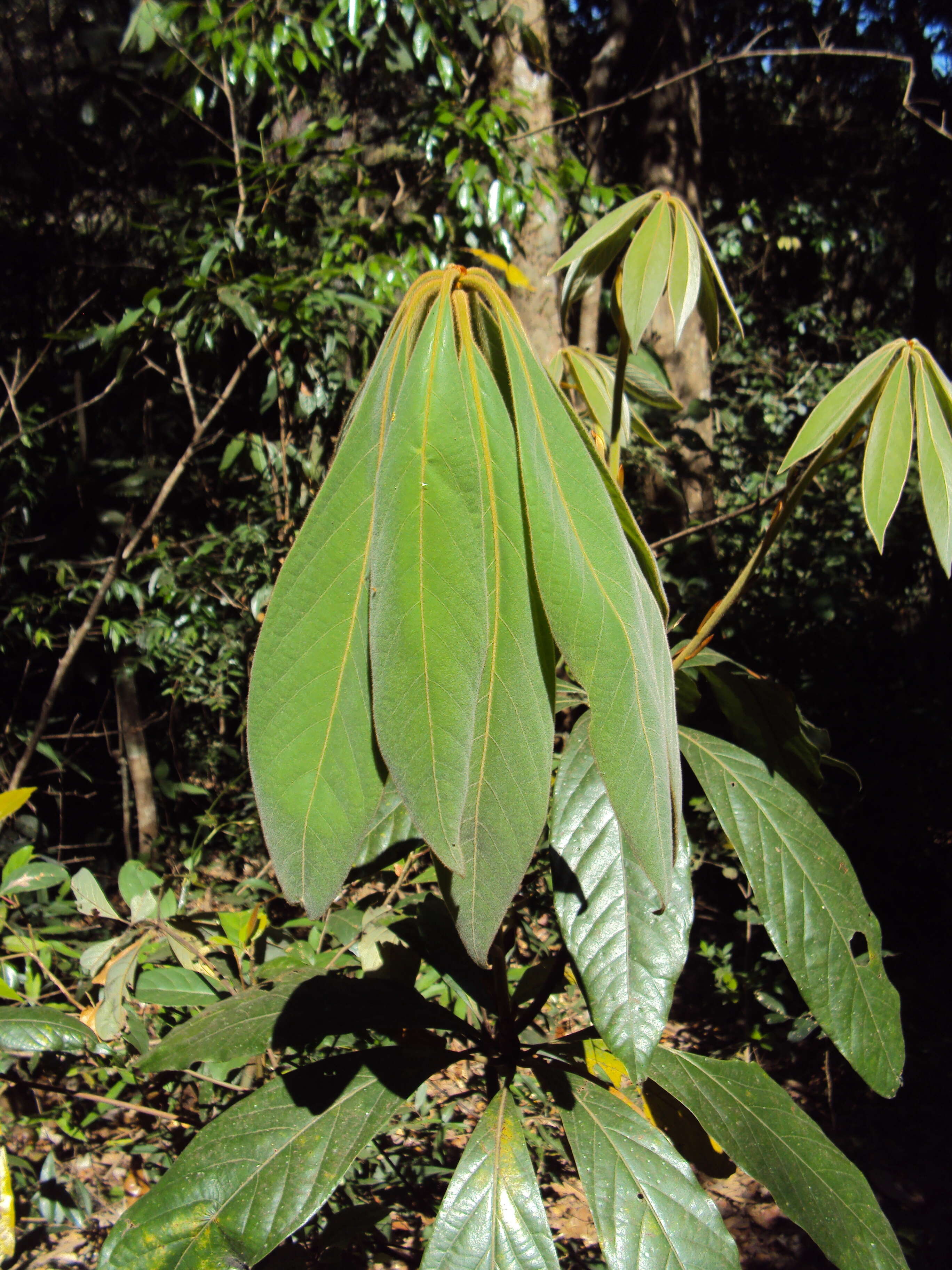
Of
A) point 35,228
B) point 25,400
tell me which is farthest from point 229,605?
point 35,228

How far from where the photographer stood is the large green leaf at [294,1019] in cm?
76

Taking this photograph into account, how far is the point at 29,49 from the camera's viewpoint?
8.39 feet

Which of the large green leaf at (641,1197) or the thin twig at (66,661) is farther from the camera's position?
the thin twig at (66,661)

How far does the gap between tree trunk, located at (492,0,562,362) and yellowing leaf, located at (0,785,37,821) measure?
2.32 m

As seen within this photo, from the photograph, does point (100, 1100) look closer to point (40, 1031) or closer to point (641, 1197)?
point (40, 1031)

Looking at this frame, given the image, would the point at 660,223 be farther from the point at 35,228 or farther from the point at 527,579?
the point at 35,228

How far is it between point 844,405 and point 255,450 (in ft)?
6.69

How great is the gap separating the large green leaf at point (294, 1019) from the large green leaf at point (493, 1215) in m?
0.14

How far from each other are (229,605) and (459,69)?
198 cm

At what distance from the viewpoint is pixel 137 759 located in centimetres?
288

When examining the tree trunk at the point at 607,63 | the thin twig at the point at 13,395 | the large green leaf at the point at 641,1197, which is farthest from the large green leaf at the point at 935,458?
the tree trunk at the point at 607,63

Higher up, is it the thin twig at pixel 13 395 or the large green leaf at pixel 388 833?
the thin twig at pixel 13 395

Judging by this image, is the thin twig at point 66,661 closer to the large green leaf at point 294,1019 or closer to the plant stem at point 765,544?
the large green leaf at point 294,1019

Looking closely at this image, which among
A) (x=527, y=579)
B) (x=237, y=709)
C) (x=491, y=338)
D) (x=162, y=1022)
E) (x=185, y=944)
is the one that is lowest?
(x=162, y=1022)
